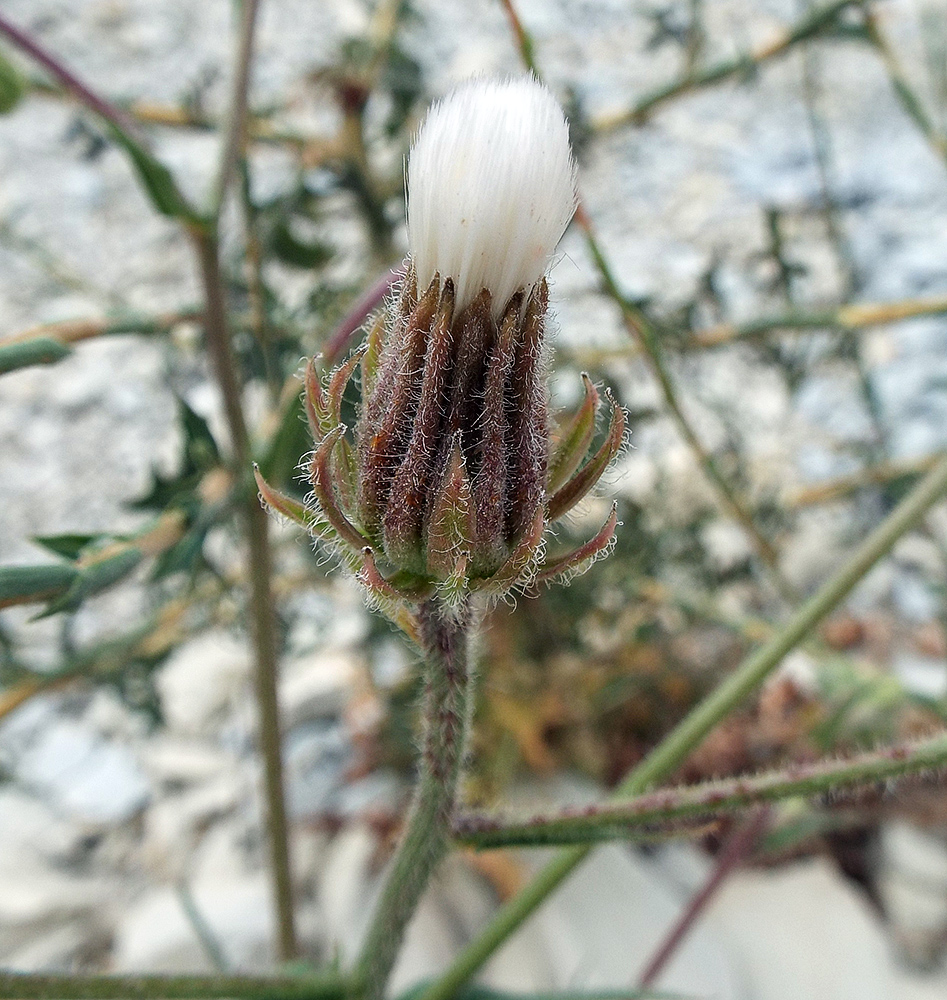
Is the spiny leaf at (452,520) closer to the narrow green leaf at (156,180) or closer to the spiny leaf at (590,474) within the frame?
the spiny leaf at (590,474)

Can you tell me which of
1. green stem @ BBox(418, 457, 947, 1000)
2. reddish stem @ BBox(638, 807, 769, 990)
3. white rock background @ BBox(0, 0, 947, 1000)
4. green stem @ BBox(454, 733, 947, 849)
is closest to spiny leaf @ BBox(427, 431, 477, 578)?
green stem @ BBox(454, 733, 947, 849)

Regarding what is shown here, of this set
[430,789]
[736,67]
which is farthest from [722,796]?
[736,67]

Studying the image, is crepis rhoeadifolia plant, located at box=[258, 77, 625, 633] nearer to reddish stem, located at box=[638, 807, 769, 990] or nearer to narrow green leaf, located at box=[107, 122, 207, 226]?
narrow green leaf, located at box=[107, 122, 207, 226]

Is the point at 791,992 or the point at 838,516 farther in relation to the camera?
the point at 838,516

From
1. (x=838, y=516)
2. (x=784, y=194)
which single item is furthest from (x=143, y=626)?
(x=784, y=194)

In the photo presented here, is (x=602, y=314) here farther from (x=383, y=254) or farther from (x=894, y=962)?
(x=894, y=962)

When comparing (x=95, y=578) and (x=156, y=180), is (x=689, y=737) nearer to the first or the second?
(x=95, y=578)
